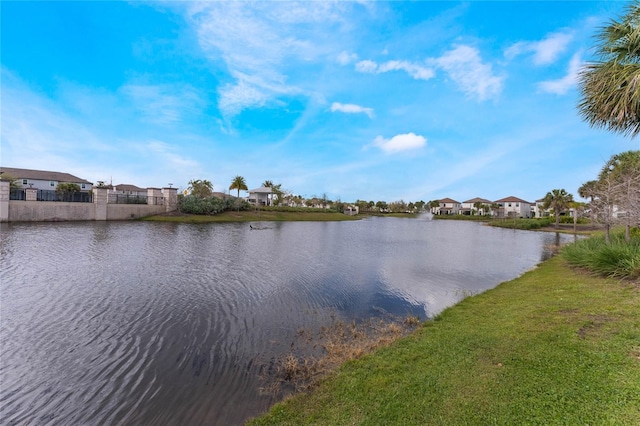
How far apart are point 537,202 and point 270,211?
3786 inches

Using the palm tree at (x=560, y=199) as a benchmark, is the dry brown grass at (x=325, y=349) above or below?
below

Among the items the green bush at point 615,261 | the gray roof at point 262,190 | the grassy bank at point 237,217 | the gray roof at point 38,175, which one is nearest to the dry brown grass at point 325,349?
the green bush at point 615,261

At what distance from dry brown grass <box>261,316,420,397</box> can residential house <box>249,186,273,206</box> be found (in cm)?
7367

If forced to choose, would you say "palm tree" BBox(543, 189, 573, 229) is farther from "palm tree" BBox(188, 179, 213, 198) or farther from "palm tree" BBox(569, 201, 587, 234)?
"palm tree" BBox(188, 179, 213, 198)

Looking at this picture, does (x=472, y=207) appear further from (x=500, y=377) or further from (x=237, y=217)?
(x=500, y=377)

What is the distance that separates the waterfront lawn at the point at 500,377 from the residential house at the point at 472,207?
360 feet

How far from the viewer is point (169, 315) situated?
865cm

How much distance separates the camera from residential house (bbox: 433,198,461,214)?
117875 millimetres

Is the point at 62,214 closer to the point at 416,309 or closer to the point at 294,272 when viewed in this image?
the point at 294,272

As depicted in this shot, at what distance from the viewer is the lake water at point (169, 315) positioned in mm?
5004

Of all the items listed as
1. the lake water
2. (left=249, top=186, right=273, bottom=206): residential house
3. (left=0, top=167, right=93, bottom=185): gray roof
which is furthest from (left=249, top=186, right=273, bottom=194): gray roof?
the lake water

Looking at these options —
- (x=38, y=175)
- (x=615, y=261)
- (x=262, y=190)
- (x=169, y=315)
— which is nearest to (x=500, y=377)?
(x=169, y=315)

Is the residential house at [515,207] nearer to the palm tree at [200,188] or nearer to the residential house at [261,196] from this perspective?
the residential house at [261,196]

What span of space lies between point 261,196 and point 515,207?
8987cm
